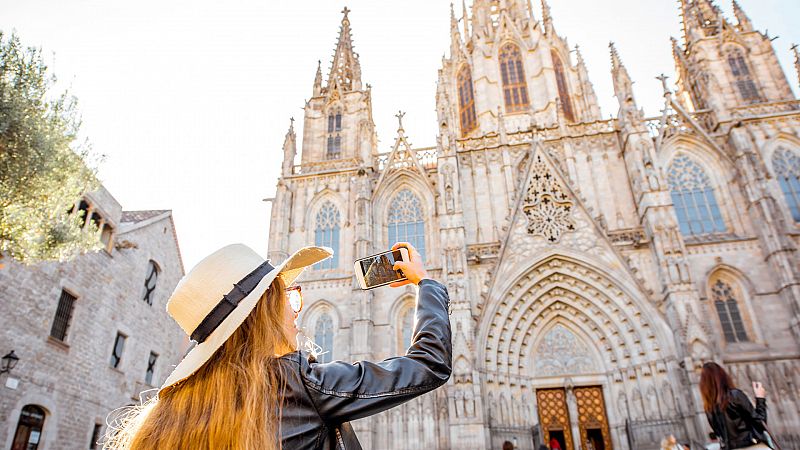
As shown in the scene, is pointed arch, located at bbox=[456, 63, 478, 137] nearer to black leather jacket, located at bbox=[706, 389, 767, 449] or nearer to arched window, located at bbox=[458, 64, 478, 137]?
arched window, located at bbox=[458, 64, 478, 137]

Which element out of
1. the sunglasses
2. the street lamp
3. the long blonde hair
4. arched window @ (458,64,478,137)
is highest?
arched window @ (458,64,478,137)

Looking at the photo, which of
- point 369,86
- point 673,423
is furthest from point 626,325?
point 369,86

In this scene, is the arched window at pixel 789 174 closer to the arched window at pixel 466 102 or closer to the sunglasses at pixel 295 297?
the arched window at pixel 466 102

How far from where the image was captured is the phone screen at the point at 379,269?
6.80 feet

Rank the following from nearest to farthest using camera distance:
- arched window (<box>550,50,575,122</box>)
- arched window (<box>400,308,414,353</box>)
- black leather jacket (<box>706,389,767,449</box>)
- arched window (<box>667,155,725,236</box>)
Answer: black leather jacket (<box>706,389,767,449</box>)
arched window (<box>400,308,414,353</box>)
arched window (<box>667,155,725,236</box>)
arched window (<box>550,50,575,122</box>)

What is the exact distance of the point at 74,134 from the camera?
11617 millimetres

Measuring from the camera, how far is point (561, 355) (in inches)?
688

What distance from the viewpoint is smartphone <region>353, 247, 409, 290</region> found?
1.99 meters

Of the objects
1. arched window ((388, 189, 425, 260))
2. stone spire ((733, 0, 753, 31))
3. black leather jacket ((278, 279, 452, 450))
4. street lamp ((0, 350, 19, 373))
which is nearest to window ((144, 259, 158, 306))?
street lamp ((0, 350, 19, 373))

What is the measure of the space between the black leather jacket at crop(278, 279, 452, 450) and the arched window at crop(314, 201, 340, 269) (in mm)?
19848

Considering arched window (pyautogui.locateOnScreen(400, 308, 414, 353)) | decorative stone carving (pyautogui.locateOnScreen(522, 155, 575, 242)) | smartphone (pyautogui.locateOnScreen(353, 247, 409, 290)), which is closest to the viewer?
smartphone (pyautogui.locateOnScreen(353, 247, 409, 290))

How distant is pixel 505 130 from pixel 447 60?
30.1 ft

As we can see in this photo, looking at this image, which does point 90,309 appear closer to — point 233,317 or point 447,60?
point 233,317

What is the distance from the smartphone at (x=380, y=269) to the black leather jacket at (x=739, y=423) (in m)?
3.96
